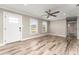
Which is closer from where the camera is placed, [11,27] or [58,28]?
[58,28]

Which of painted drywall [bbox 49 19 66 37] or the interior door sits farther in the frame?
the interior door

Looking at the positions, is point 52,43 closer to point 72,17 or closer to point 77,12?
point 72,17

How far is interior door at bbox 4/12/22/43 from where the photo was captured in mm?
2715

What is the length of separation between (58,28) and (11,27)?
4.71ft

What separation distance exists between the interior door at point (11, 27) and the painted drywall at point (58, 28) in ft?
3.31

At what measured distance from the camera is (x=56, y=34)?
269 cm

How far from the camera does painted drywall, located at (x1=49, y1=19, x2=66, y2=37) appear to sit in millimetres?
2562

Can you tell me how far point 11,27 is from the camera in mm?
2900

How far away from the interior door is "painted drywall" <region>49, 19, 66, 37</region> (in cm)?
101

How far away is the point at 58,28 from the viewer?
2613 millimetres

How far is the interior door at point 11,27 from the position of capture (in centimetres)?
272
